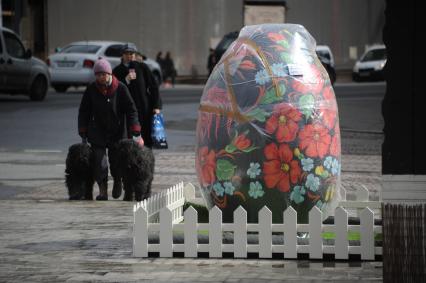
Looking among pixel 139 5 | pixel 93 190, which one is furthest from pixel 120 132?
pixel 139 5

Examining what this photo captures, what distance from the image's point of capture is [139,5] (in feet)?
186

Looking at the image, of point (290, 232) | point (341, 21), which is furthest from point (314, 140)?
point (341, 21)

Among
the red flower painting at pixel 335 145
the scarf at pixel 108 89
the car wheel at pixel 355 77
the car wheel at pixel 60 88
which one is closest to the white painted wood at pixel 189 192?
the red flower painting at pixel 335 145

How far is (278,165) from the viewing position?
34.3ft

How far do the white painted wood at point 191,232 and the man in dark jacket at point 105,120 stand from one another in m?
4.59

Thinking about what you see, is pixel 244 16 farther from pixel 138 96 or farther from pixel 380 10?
pixel 138 96

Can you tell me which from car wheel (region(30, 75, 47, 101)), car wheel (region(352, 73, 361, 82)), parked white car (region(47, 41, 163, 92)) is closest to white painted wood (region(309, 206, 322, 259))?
car wheel (region(30, 75, 47, 101))

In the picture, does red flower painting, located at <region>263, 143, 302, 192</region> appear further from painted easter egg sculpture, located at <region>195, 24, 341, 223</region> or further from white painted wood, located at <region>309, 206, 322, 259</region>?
white painted wood, located at <region>309, 206, 322, 259</region>

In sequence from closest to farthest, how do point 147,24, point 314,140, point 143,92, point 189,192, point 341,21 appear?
point 314,140, point 189,192, point 143,92, point 147,24, point 341,21

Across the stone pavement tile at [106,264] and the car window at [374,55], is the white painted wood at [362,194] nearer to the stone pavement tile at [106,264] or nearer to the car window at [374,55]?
the stone pavement tile at [106,264]

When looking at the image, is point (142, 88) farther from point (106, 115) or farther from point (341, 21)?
point (341, 21)

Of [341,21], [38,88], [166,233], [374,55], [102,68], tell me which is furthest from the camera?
[341,21]

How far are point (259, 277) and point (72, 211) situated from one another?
14.9ft

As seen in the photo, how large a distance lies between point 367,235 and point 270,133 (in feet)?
3.79
